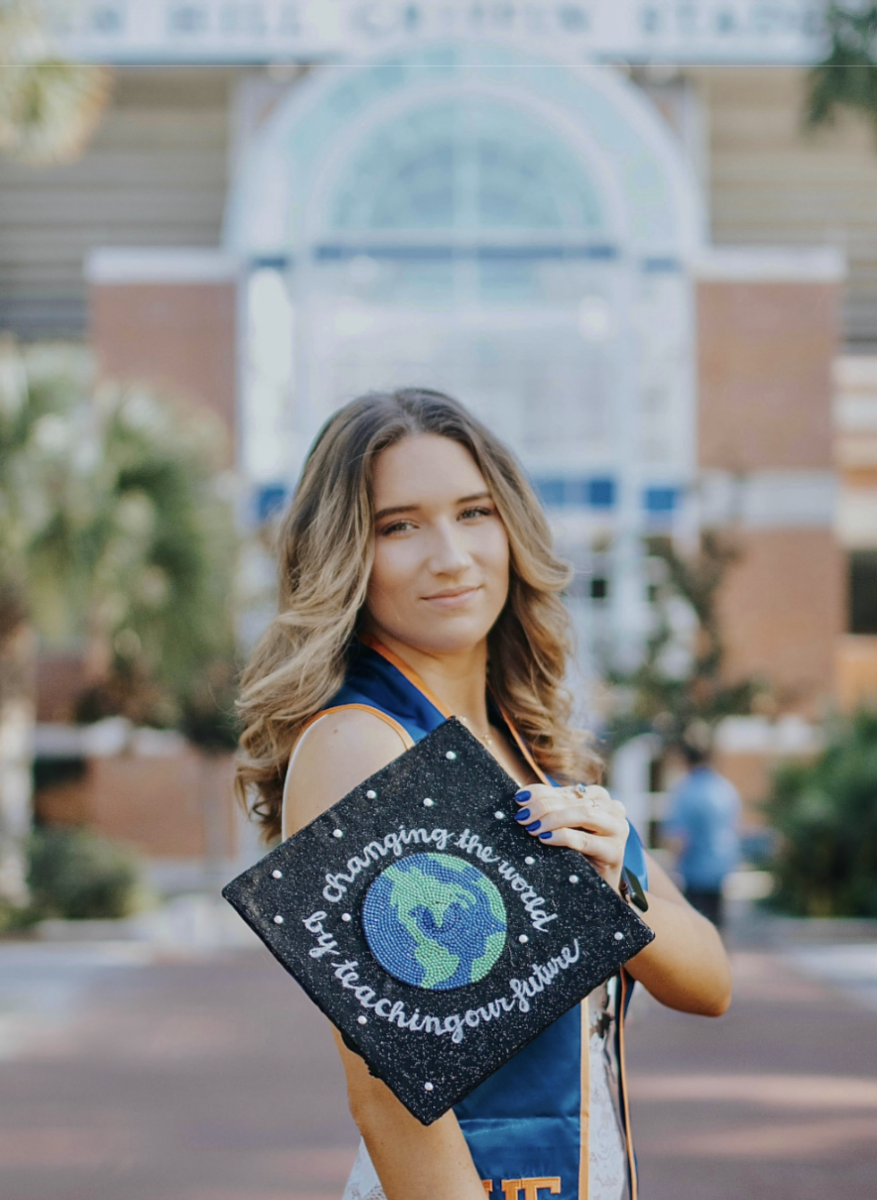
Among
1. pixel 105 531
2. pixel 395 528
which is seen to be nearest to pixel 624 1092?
pixel 395 528

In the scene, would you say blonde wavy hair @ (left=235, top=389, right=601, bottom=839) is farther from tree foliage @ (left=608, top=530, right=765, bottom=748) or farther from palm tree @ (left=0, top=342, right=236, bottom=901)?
tree foliage @ (left=608, top=530, right=765, bottom=748)

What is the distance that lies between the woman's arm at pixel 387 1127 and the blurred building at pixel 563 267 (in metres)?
21.8

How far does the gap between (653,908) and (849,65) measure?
38.5 ft

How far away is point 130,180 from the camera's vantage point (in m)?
30.9

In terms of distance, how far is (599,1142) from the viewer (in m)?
1.76

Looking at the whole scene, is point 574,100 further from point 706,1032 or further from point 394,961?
point 394,961

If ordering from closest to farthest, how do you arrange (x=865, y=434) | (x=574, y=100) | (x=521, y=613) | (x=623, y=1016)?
(x=623, y=1016)
(x=521, y=613)
(x=574, y=100)
(x=865, y=434)

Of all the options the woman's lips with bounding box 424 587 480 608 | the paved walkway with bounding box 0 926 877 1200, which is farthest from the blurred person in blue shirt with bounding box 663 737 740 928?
the woman's lips with bounding box 424 587 480 608

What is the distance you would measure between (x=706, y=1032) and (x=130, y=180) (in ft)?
85.2

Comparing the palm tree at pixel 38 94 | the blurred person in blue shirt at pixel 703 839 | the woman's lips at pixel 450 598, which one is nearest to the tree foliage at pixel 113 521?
the palm tree at pixel 38 94

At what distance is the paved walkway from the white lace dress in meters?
4.17

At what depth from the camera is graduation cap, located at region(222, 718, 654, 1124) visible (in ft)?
4.91

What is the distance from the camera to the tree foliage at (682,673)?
1549cm

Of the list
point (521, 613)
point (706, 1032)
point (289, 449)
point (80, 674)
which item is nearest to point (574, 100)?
point (289, 449)
